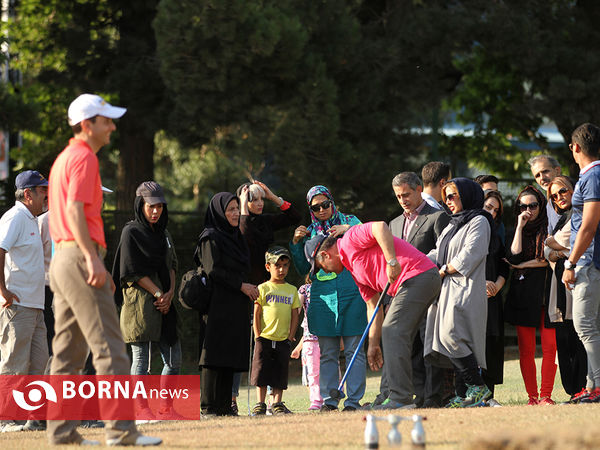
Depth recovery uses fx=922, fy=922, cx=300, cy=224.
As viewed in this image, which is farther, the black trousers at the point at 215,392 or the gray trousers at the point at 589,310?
the black trousers at the point at 215,392

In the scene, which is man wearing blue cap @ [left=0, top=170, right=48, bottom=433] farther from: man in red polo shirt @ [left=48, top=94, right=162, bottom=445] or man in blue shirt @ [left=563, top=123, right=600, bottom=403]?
man in blue shirt @ [left=563, top=123, right=600, bottom=403]

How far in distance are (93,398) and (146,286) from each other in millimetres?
1434

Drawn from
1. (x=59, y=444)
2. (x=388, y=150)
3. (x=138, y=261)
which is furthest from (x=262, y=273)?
(x=388, y=150)

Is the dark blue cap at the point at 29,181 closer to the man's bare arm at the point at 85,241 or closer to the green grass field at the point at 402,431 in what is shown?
the green grass field at the point at 402,431

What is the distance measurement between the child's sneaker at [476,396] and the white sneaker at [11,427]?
3.62 meters

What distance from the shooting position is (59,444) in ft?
19.1

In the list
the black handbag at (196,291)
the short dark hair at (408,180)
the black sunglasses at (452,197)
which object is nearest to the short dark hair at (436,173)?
the short dark hair at (408,180)

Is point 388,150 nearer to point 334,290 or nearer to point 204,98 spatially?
point 204,98

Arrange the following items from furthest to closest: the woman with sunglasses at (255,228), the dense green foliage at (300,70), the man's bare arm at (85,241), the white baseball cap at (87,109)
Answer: the dense green foliage at (300,70)
the woman with sunglasses at (255,228)
the white baseball cap at (87,109)
the man's bare arm at (85,241)

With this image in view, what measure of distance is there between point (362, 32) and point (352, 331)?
30.0 feet

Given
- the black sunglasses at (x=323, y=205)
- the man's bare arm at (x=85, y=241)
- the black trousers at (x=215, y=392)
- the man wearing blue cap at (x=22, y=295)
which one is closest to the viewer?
the man's bare arm at (x=85, y=241)

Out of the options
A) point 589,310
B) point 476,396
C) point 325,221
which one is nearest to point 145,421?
point 325,221

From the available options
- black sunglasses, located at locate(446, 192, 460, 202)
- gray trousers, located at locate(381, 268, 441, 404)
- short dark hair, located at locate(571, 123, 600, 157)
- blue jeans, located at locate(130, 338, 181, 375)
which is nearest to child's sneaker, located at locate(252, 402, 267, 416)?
blue jeans, located at locate(130, 338, 181, 375)

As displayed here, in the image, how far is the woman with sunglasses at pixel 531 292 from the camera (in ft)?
28.5
